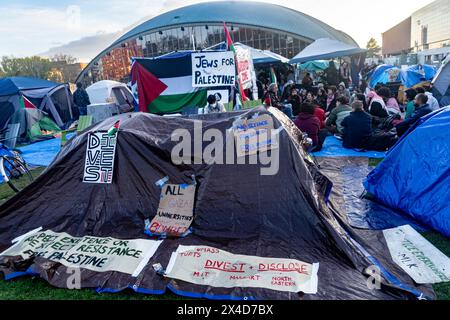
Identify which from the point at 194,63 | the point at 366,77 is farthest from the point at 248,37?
the point at 194,63

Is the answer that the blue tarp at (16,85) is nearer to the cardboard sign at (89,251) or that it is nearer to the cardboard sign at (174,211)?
the cardboard sign at (89,251)

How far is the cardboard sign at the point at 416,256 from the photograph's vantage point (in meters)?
3.21

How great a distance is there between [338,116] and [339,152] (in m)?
1.50

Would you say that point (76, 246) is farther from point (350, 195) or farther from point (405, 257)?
point (350, 195)

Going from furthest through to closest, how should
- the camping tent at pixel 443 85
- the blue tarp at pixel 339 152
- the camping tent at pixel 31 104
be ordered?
the camping tent at pixel 31 104, the camping tent at pixel 443 85, the blue tarp at pixel 339 152

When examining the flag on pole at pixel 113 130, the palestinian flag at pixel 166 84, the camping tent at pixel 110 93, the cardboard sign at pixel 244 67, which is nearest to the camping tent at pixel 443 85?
the cardboard sign at pixel 244 67

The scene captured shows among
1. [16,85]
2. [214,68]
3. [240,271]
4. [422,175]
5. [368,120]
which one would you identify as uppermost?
[16,85]

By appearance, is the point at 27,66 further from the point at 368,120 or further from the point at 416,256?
the point at 416,256

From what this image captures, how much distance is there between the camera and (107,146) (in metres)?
4.40

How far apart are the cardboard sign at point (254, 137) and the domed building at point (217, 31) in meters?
32.2

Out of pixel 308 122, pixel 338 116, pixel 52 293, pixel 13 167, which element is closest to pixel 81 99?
pixel 13 167

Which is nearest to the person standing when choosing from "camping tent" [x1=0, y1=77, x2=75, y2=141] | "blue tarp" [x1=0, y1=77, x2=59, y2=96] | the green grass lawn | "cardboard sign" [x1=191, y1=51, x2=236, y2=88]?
"camping tent" [x1=0, y1=77, x2=75, y2=141]

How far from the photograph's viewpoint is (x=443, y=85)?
1094 cm
